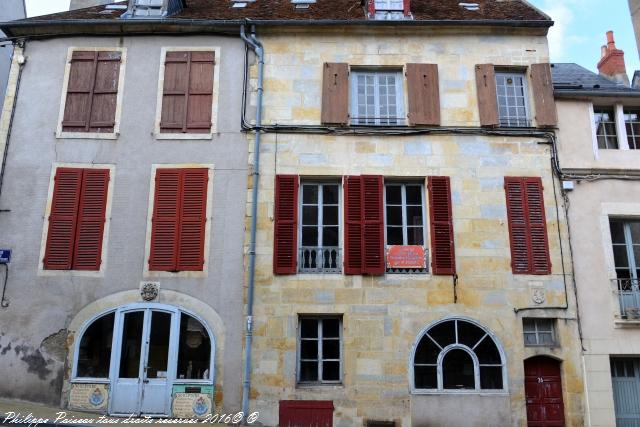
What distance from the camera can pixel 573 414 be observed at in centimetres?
882

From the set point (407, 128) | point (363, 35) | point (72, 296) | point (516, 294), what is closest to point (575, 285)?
point (516, 294)

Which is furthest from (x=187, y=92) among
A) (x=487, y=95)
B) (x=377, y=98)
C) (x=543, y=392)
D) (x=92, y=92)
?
(x=543, y=392)

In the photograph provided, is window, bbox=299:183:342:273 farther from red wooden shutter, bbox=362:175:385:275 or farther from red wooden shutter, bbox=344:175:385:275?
red wooden shutter, bbox=362:175:385:275

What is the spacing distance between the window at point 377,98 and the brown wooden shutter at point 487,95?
1.44 metres

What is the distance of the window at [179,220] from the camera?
30.9 ft

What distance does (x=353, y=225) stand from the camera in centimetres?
959

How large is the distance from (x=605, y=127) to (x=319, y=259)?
6.01 metres

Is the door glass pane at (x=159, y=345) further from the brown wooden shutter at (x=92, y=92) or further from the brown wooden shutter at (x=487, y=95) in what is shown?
the brown wooden shutter at (x=487, y=95)

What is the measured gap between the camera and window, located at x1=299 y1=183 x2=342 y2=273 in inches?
375

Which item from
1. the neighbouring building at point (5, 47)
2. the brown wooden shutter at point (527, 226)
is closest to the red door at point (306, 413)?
the brown wooden shutter at point (527, 226)

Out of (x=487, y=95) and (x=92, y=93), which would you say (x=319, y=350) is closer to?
(x=487, y=95)

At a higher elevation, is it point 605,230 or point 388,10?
point 388,10

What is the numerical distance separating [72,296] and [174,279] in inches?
68.5

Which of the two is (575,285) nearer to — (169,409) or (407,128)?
(407,128)
